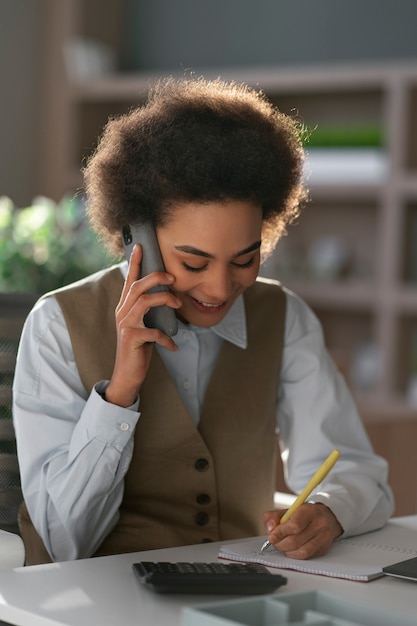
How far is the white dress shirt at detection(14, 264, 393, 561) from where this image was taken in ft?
5.34

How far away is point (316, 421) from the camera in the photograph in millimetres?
1876

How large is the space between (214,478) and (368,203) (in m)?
3.28

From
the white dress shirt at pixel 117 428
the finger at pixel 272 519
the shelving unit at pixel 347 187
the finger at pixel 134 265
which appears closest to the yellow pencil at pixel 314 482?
the finger at pixel 272 519

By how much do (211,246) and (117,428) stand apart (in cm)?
29

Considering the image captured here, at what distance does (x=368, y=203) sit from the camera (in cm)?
493

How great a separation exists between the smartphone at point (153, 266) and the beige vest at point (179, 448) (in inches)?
4.4

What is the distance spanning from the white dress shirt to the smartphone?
0.42 feet

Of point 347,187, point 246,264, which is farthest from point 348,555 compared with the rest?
point 347,187

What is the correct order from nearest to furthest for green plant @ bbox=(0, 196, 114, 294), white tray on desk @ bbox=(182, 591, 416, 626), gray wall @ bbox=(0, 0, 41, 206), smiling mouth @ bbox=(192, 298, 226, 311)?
white tray on desk @ bbox=(182, 591, 416, 626) → smiling mouth @ bbox=(192, 298, 226, 311) → green plant @ bbox=(0, 196, 114, 294) → gray wall @ bbox=(0, 0, 41, 206)

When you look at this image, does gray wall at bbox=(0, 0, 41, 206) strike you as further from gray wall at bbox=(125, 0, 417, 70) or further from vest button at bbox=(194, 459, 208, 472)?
vest button at bbox=(194, 459, 208, 472)

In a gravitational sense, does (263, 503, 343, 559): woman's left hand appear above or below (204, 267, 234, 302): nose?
below

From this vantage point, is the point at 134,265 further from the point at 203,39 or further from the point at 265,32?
the point at 203,39

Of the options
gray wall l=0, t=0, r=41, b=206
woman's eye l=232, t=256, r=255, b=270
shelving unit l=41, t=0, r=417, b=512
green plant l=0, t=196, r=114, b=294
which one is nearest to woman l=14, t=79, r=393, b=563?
woman's eye l=232, t=256, r=255, b=270

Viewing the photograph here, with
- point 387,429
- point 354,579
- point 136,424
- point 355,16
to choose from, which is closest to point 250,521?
point 136,424
